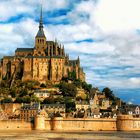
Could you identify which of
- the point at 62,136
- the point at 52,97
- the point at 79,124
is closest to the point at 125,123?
the point at 79,124

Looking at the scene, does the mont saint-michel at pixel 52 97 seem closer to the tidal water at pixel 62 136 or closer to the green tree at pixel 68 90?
the green tree at pixel 68 90

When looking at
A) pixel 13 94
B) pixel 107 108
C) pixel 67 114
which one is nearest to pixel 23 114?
pixel 67 114

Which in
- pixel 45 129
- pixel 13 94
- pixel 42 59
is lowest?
pixel 45 129

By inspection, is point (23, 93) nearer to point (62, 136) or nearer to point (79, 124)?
point (79, 124)

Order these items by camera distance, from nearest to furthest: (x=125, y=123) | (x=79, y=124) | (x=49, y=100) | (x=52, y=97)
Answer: (x=125, y=123)
(x=79, y=124)
(x=49, y=100)
(x=52, y=97)

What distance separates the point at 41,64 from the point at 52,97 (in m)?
13.8

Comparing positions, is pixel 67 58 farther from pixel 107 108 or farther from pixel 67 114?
pixel 67 114

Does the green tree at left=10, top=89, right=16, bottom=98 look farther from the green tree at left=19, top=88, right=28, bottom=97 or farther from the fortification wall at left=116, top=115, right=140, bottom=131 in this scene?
the fortification wall at left=116, top=115, right=140, bottom=131

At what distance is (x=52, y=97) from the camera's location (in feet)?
291

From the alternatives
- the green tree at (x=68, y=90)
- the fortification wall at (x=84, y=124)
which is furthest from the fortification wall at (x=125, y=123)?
the green tree at (x=68, y=90)

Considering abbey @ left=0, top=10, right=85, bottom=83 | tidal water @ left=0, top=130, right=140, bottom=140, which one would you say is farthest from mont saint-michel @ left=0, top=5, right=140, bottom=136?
tidal water @ left=0, top=130, right=140, bottom=140

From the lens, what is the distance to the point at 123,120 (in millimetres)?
69250

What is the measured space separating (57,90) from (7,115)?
57.0ft

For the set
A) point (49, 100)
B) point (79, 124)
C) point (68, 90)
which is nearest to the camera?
point (79, 124)
